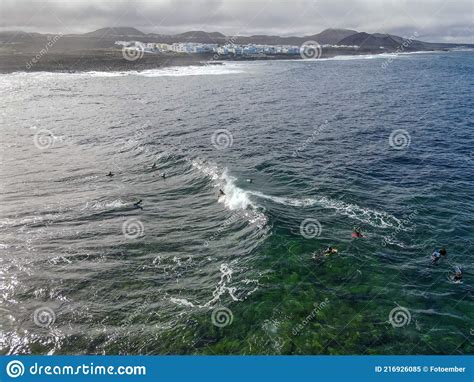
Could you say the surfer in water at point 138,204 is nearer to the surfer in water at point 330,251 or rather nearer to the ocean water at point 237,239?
the ocean water at point 237,239

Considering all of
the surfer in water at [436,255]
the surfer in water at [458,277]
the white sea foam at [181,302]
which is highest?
the surfer in water at [436,255]

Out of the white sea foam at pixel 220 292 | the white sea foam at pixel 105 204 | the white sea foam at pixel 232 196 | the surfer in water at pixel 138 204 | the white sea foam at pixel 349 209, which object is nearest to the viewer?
the white sea foam at pixel 220 292

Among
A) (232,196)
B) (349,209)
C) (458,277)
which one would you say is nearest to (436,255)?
(458,277)

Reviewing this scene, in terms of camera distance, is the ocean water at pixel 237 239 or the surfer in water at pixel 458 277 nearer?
the ocean water at pixel 237 239

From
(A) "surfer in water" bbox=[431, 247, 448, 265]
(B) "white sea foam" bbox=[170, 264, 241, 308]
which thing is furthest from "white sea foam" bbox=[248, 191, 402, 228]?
(B) "white sea foam" bbox=[170, 264, 241, 308]

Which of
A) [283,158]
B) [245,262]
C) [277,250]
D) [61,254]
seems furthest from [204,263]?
[283,158]

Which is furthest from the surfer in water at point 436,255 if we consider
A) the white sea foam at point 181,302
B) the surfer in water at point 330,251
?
the white sea foam at point 181,302

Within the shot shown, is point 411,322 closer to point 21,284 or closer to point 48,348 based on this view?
point 48,348

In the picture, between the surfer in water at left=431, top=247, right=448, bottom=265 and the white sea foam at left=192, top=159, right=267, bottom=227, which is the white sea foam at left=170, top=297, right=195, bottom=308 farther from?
the surfer in water at left=431, top=247, right=448, bottom=265
